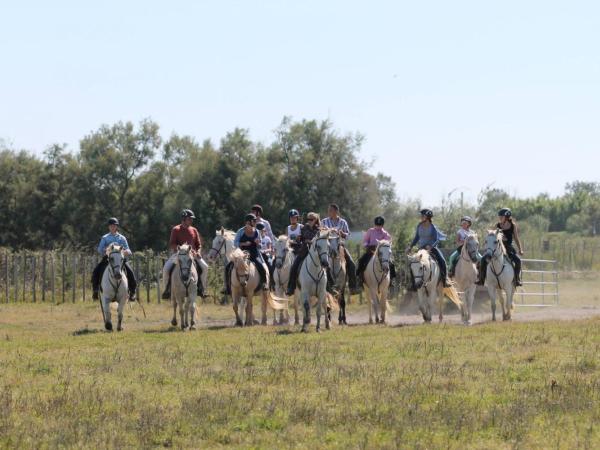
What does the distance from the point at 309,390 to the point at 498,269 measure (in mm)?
13265

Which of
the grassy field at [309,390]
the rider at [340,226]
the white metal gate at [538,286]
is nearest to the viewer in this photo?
the grassy field at [309,390]

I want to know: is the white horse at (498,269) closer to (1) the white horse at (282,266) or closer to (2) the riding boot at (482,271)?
(2) the riding boot at (482,271)

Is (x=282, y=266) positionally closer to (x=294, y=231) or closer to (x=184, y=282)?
(x=294, y=231)

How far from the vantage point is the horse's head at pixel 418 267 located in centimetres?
2594

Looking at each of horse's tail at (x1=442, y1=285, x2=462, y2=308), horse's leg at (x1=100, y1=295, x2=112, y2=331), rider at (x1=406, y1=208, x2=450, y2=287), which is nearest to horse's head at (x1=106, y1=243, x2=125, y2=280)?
horse's leg at (x1=100, y1=295, x2=112, y2=331)

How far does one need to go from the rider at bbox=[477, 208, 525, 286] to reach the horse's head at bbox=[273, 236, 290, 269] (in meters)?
4.72

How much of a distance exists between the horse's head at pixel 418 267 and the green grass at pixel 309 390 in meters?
3.64

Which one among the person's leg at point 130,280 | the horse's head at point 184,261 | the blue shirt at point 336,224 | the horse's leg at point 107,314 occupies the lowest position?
the horse's leg at point 107,314

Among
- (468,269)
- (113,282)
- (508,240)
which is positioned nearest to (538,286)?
(508,240)

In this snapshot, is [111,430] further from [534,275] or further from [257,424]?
[534,275]

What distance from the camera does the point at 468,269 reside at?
27172 millimetres

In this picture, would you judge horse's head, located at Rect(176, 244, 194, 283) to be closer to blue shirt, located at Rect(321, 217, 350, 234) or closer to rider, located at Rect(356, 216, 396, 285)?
blue shirt, located at Rect(321, 217, 350, 234)

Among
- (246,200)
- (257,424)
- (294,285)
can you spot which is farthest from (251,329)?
(246,200)

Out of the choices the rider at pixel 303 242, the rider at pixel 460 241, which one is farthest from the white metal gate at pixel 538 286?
the rider at pixel 303 242
